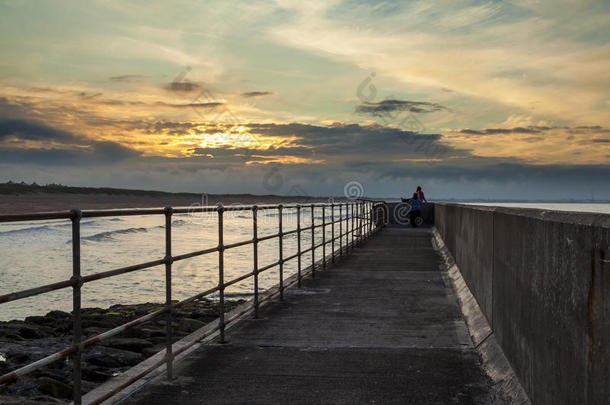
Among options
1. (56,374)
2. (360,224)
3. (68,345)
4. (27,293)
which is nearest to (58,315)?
Answer: (68,345)

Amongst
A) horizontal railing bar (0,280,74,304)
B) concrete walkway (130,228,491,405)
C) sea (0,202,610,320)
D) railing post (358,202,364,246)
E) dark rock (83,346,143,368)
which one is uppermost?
horizontal railing bar (0,280,74,304)

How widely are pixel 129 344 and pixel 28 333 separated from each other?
9.29 feet

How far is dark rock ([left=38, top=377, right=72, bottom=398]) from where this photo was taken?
6.79 m

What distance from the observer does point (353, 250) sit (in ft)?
59.5

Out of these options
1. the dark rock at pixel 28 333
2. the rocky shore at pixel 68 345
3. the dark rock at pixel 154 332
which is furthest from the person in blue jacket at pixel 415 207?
the dark rock at pixel 28 333

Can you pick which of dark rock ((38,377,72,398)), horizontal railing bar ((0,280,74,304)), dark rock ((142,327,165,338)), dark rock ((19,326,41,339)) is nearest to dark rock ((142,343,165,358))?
dark rock ((142,327,165,338))

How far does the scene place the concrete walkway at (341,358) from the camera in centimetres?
469

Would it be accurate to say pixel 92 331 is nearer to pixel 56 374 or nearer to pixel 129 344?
pixel 129 344

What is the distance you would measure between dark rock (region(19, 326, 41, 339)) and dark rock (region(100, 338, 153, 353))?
2.41m

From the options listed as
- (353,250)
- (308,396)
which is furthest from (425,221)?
(308,396)

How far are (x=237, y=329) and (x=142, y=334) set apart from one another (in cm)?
426

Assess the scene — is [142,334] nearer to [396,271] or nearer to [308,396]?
[396,271]

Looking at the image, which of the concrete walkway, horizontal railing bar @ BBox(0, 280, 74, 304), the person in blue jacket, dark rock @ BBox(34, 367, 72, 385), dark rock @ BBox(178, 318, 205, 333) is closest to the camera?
horizontal railing bar @ BBox(0, 280, 74, 304)

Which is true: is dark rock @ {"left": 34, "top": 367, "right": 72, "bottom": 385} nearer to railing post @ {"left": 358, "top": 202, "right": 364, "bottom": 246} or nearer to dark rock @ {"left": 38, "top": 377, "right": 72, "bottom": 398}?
dark rock @ {"left": 38, "top": 377, "right": 72, "bottom": 398}
